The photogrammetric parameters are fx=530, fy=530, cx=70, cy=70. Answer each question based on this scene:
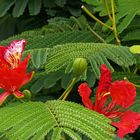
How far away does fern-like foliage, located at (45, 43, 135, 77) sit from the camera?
1.42 meters

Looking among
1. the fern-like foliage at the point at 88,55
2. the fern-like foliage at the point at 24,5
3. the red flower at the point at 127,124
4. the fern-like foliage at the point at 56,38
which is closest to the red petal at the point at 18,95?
the fern-like foliage at the point at 88,55

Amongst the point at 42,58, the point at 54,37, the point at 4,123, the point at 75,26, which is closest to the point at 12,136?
the point at 4,123

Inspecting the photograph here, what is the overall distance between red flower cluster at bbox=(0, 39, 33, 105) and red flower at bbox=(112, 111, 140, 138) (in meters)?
0.25

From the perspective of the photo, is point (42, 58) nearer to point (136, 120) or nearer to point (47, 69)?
point (47, 69)

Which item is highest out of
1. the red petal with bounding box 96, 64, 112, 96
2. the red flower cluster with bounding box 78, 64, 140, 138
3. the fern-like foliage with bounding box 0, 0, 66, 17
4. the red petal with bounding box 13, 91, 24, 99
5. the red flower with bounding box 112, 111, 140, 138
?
the fern-like foliage with bounding box 0, 0, 66, 17

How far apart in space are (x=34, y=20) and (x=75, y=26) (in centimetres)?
58

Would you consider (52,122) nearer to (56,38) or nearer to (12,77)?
(12,77)

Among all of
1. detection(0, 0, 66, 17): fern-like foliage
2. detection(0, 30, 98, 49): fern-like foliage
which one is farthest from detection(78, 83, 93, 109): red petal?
detection(0, 0, 66, 17): fern-like foliage

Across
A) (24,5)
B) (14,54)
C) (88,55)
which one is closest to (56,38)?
(88,55)

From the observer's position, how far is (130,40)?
197 cm

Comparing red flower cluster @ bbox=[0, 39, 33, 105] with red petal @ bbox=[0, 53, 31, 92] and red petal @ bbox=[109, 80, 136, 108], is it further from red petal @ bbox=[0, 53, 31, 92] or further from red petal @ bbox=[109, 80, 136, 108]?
red petal @ bbox=[109, 80, 136, 108]

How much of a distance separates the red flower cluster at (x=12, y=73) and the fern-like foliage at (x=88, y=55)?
10cm

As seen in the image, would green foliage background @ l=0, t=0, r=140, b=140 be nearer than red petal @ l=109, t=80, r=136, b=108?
Yes

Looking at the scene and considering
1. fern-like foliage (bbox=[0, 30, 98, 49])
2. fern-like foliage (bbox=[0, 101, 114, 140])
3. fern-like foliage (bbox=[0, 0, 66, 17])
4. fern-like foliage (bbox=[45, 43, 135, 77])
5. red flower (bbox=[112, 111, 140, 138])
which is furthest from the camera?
fern-like foliage (bbox=[0, 0, 66, 17])
